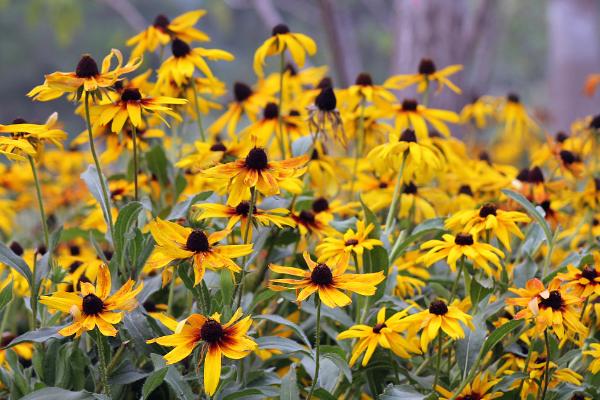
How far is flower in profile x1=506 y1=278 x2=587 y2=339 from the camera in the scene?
4.08 feet

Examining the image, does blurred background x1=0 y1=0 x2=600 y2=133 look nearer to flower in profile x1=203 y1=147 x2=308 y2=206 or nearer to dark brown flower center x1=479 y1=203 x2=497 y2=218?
flower in profile x1=203 y1=147 x2=308 y2=206

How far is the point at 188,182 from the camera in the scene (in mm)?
2076

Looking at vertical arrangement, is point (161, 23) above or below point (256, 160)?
above

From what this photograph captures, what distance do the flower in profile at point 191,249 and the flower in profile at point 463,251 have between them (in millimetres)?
383

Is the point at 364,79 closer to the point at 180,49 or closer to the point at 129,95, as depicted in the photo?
the point at 180,49

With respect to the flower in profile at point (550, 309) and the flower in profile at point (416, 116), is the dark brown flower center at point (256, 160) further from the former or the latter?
the flower in profile at point (416, 116)

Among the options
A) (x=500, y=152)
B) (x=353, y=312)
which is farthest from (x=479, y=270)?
(x=500, y=152)

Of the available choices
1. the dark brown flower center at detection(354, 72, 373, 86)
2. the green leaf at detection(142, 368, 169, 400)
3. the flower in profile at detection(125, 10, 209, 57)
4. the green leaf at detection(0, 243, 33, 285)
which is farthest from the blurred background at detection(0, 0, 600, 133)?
the green leaf at detection(142, 368, 169, 400)

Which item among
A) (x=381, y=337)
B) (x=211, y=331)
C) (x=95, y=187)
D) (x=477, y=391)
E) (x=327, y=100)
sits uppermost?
(x=327, y=100)

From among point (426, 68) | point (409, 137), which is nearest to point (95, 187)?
point (409, 137)

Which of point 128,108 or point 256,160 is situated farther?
point 128,108

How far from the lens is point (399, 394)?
1315 mm

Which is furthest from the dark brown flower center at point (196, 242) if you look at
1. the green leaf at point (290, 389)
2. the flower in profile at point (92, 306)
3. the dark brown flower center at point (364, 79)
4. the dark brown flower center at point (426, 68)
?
the dark brown flower center at point (426, 68)

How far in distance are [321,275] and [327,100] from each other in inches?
23.9
